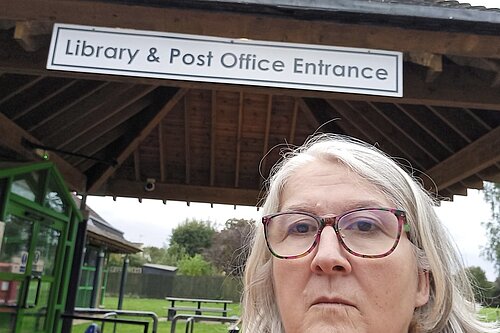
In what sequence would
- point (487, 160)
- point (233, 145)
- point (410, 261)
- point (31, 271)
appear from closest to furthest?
point (410, 261) → point (487, 160) → point (31, 271) → point (233, 145)

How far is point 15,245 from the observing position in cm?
500

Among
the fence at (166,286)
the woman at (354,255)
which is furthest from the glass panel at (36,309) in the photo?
the fence at (166,286)

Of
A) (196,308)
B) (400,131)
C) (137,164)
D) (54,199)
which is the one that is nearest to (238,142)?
(137,164)

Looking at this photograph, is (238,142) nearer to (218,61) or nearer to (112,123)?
(112,123)

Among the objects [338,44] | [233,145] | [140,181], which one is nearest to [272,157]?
[233,145]

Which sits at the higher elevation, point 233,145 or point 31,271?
point 233,145

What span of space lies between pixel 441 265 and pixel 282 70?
4.73ft

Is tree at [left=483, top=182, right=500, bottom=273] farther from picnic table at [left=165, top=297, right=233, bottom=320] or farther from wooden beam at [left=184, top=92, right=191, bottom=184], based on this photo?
wooden beam at [left=184, top=92, right=191, bottom=184]

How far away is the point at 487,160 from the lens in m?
4.01

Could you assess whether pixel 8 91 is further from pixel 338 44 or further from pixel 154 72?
pixel 338 44

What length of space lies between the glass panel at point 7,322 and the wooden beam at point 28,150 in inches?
67.2

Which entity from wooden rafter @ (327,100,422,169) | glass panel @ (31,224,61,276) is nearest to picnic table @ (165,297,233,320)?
glass panel @ (31,224,61,276)

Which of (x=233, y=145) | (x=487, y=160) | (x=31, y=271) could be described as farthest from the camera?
(x=233, y=145)

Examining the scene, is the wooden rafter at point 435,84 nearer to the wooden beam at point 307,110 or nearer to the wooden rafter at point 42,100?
the wooden rafter at point 42,100
